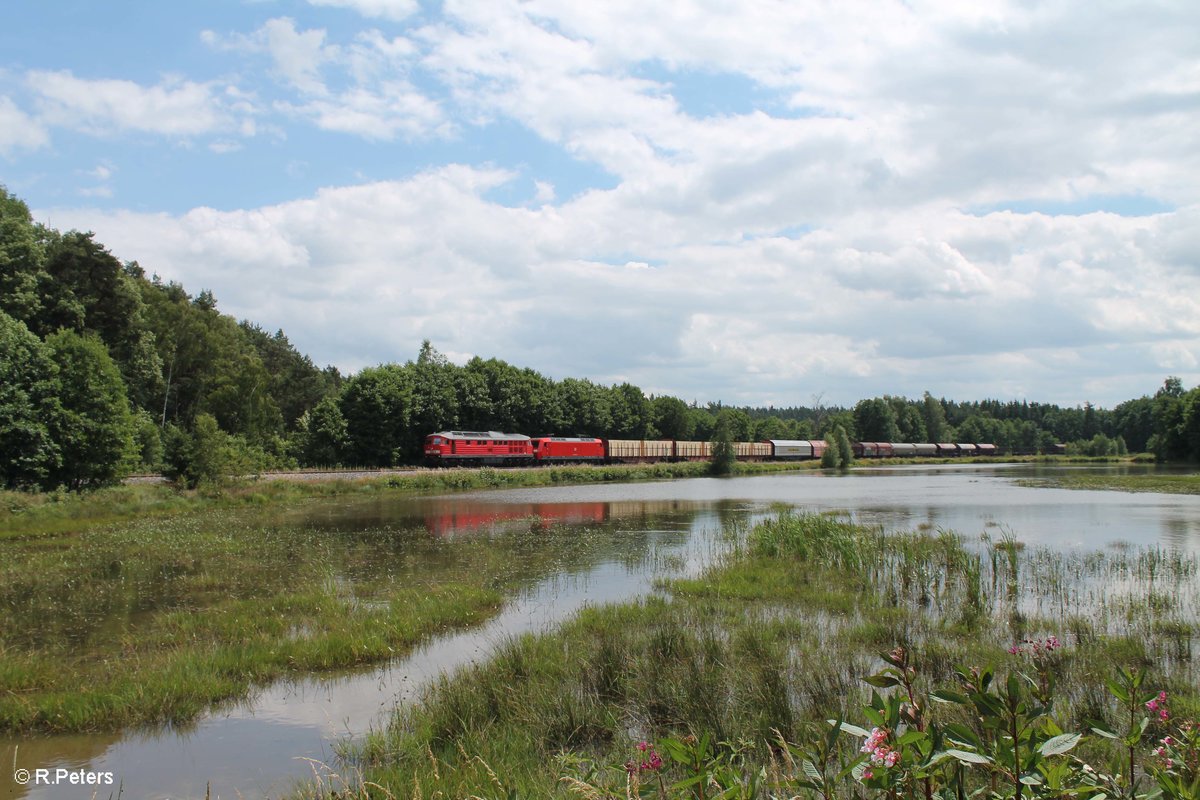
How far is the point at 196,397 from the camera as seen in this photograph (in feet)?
248

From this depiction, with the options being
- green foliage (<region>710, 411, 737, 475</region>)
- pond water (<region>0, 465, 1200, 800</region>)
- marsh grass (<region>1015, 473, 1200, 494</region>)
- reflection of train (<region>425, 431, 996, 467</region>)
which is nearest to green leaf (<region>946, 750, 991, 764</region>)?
pond water (<region>0, 465, 1200, 800</region>)

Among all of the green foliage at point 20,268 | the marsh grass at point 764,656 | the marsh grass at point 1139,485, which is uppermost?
the green foliage at point 20,268

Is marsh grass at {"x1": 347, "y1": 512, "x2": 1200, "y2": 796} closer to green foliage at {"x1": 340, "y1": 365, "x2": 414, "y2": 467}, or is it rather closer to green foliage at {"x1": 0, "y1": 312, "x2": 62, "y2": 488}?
green foliage at {"x1": 0, "y1": 312, "x2": 62, "y2": 488}

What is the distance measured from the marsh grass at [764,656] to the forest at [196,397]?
3356 cm

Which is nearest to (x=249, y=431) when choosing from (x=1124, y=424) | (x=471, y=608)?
(x=471, y=608)

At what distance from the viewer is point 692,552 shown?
909 inches

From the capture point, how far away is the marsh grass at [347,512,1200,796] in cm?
820

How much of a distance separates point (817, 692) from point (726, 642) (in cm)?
259

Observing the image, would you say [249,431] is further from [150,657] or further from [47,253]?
[150,657]

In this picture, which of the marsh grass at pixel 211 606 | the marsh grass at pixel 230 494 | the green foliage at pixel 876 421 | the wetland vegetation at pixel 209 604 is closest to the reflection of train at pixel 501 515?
the wetland vegetation at pixel 209 604

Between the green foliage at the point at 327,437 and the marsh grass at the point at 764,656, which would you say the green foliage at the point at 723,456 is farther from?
the marsh grass at the point at 764,656

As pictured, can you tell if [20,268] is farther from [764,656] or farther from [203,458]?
[764,656]

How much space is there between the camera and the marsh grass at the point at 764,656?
8195 mm

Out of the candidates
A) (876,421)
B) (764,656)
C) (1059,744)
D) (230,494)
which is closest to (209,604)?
(764,656)
